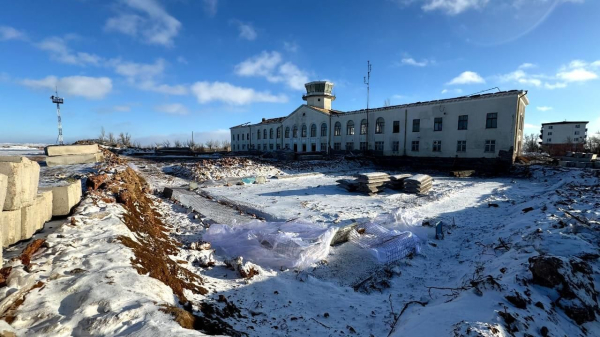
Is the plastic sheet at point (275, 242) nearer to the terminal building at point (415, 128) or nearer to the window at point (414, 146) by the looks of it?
the terminal building at point (415, 128)

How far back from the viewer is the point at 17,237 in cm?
387

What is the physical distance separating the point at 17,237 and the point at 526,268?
7904 mm

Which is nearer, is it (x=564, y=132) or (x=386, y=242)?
(x=386, y=242)

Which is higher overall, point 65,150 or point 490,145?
point 490,145

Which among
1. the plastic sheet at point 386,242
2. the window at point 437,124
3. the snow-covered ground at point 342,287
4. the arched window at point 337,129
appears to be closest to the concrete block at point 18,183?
the snow-covered ground at point 342,287

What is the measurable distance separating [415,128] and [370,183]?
19.4 meters

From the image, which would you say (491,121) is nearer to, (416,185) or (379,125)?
(379,125)

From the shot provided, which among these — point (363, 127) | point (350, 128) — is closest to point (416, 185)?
point (363, 127)

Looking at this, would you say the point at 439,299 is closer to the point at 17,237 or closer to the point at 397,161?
the point at 17,237

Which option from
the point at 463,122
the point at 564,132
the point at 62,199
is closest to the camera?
the point at 62,199

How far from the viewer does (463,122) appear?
25812 mm

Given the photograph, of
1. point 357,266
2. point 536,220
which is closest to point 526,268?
point 357,266

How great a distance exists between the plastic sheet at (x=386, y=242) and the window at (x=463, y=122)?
23875 millimetres

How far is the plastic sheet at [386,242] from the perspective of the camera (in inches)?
231
